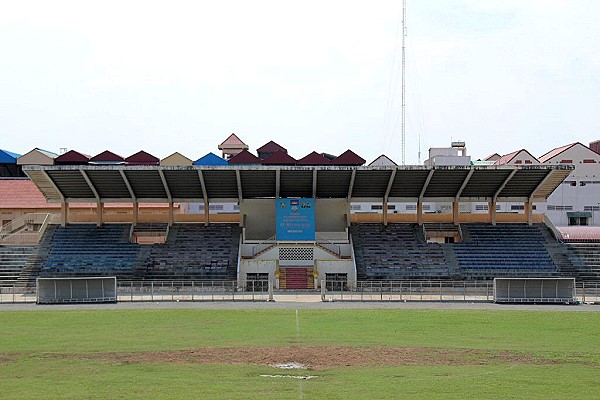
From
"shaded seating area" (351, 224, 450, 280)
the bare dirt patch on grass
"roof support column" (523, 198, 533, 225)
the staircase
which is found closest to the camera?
the bare dirt patch on grass

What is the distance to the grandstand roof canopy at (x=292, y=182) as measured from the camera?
7156cm

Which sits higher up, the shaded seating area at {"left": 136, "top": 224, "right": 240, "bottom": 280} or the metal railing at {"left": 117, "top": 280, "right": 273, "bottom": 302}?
the shaded seating area at {"left": 136, "top": 224, "right": 240, "bottom": 280}

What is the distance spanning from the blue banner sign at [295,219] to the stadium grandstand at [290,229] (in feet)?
0.34

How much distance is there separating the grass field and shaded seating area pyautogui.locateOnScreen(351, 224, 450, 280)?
20.8 m

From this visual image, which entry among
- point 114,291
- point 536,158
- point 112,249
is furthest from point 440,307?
point 536,158

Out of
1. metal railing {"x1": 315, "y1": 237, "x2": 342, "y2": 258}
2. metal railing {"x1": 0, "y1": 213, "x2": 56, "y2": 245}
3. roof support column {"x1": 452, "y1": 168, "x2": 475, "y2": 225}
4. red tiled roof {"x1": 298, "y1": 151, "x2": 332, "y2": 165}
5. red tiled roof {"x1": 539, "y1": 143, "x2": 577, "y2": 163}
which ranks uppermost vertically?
red tiled roof {"x1": 539, "y1": 143, "x2": 577, "y2": 163}

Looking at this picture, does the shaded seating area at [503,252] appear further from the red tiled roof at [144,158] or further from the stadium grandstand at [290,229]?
the red tiled roof at [144,158]

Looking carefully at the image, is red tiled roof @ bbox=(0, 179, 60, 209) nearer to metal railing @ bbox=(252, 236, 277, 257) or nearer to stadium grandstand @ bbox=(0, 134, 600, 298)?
stadium grandstand @ bbox=(0, 134, 600, 298)

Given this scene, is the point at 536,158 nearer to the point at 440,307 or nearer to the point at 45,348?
the point at 440,307

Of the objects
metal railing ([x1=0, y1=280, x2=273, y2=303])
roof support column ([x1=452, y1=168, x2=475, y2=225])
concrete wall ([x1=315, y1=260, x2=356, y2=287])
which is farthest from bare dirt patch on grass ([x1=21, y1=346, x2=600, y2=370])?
roof support column ([x1=452, y1=168, x2=475, y2=225])

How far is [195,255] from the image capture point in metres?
72.1

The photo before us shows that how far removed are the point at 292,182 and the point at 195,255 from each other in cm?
1016

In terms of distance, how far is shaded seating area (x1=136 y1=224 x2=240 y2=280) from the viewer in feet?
225

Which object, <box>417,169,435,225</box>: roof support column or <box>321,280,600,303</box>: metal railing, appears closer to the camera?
<box>321,280,600,303</box>: metal railing
